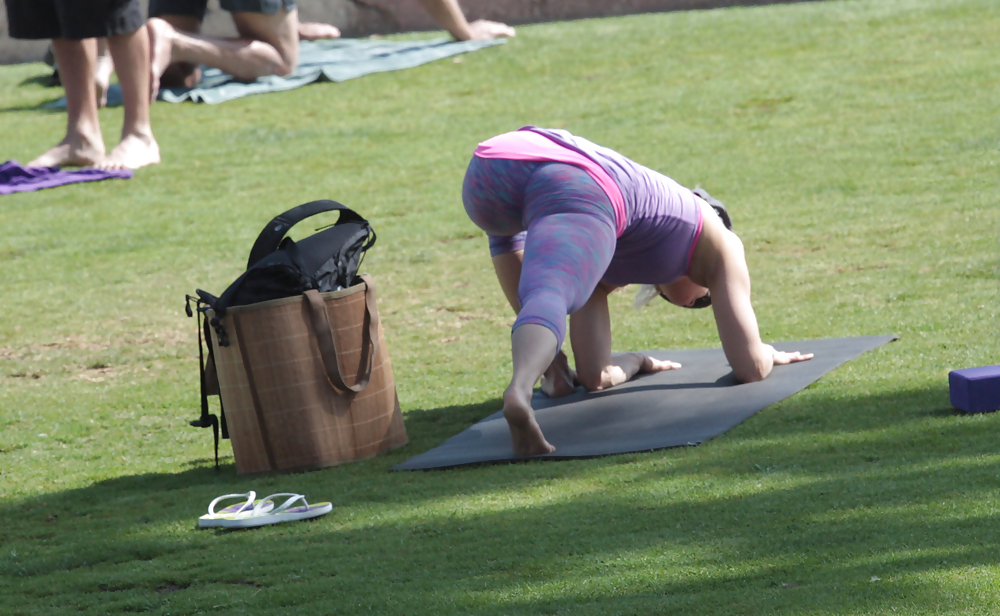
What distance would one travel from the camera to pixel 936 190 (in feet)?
21.0

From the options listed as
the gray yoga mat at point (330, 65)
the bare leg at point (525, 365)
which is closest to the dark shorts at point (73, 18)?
the gray yoga mat at point (330, 65)

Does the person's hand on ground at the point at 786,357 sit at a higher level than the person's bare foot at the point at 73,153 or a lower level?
lower

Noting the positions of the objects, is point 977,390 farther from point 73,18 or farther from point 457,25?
point 457,25

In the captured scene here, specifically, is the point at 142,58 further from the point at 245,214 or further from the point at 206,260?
the point at 206,260

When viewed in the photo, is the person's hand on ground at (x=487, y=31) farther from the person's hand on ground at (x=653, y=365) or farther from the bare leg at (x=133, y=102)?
the person's hand on ground at (x=653, y=365)

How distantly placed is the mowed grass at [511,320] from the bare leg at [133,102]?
263 mm

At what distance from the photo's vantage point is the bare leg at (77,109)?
7.44 metres

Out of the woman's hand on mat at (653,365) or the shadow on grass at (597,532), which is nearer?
the shadow on grass at (597,532)

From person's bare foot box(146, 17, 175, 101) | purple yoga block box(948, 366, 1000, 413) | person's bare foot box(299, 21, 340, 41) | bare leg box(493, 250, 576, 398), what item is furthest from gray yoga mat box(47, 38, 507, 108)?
purple yoga block box(948, 366, 1000, 413)

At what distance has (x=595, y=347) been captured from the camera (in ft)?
13.3

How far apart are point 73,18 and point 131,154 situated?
1.13 meters

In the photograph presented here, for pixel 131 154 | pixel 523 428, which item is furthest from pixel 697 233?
pixel 131 154

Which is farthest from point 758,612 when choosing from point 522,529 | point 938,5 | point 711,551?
point 938,5

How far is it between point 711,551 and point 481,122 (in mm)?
6631
